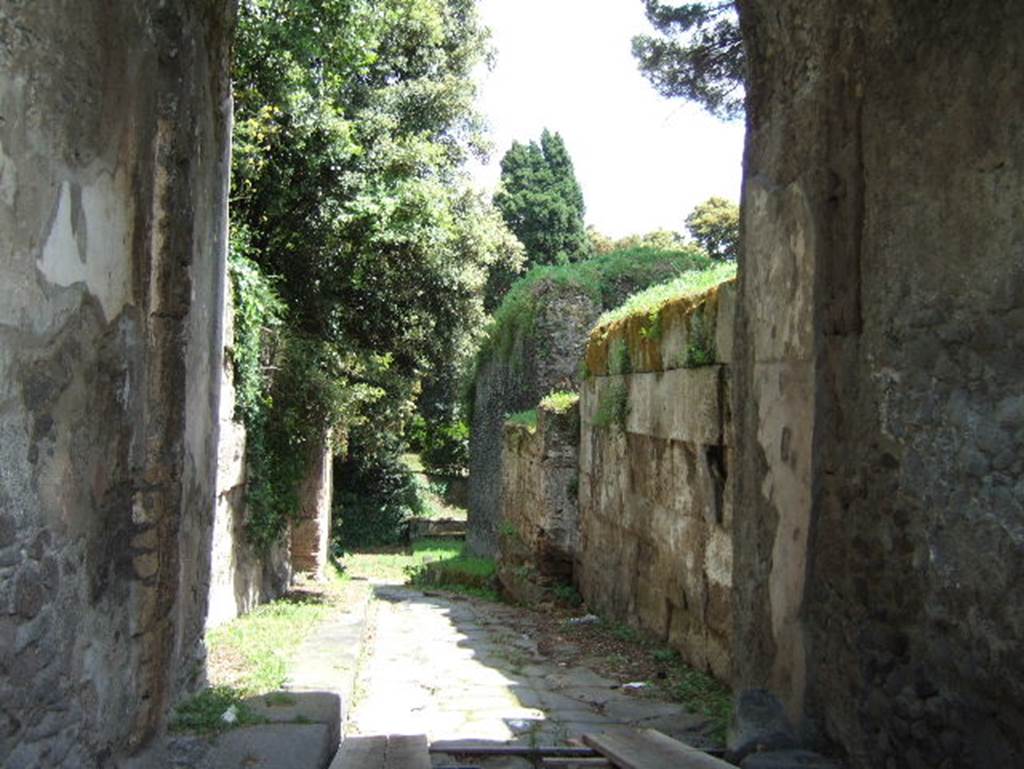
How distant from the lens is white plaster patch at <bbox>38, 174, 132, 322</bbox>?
121 inches

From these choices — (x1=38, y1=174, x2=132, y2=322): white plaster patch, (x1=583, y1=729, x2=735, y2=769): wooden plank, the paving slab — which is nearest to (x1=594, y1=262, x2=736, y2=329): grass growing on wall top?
(x1=583, y1=729, x2=735, y2=769): wooden plank

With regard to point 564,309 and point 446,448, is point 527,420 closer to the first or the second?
point 564,309

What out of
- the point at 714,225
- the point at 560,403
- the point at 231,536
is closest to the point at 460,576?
A: the point at 560,403

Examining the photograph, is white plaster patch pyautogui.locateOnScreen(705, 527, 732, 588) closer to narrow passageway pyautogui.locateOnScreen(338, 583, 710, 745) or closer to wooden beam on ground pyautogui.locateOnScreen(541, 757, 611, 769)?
narrow passageway pyautogui.locateOnScreen(338, 583, 710, 745)

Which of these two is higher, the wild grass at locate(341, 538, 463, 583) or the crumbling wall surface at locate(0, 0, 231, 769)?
the crumbling wall surface at locate(0, 0, 231, 769)

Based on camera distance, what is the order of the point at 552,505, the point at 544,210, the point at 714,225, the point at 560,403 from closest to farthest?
the point at 552,505 < the point at 560,403 < the point at 544,210 < the point at 714,225

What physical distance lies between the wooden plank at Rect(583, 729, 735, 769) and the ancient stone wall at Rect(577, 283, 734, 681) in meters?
1.30

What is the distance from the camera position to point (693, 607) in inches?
250

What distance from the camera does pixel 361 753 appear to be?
13.4ft

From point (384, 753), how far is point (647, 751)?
1.02m

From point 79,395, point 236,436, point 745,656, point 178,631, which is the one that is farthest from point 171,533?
point 236,436

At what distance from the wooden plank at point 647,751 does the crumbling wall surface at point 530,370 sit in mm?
9049

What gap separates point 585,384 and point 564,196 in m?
24.9

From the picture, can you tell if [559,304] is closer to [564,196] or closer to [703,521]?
[703,521]
